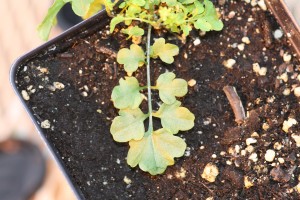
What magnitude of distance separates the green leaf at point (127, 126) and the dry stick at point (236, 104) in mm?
152

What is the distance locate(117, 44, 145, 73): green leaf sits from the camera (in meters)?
0.86

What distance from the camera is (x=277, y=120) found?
0.90 m

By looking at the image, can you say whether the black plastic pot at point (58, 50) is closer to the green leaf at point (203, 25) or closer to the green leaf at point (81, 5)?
the green leaf at point (81, 5)

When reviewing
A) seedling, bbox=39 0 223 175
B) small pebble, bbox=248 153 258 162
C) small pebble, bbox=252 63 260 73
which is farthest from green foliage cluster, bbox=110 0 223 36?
small pebble, bbox=248 153 258 162

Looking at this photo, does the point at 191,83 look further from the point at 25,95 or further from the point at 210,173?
the point at 25,95

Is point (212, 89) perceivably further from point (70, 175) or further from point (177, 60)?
point (70, 175)

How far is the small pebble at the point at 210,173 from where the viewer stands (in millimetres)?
870

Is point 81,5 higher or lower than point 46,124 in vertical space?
higher

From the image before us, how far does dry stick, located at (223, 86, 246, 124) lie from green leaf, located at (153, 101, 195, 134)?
0.09 meters

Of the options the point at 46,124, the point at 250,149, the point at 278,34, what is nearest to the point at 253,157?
the point at 250,149

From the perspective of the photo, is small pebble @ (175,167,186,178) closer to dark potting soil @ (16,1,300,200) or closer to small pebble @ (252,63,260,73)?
dark potting soil @ (16,1,300,200)

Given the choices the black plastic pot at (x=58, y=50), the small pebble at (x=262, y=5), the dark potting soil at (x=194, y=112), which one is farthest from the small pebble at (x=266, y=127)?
the black plastic pot at (x=58, y=50)

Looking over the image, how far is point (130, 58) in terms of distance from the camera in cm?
86

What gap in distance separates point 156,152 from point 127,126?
0.20ft
